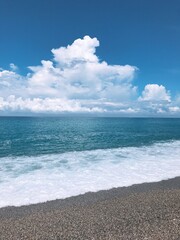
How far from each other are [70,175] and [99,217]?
11.0 metres

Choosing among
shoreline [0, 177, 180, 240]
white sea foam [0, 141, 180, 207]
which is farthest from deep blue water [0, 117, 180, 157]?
shoreline [0, 177, 180, 240]

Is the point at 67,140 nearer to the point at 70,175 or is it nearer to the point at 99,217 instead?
the point at 70,175

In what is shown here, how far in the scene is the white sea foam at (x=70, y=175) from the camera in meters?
→ 17.8

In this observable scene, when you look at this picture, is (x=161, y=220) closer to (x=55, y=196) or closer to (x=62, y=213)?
(x=62, y=213)

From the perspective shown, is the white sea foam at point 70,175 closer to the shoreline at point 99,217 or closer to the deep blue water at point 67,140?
the shoreline at point 99,217

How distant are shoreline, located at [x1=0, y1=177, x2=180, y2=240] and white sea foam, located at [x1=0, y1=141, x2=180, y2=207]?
6.09 feet

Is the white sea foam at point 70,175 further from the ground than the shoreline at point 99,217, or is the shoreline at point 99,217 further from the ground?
the shoreline at point 99,217

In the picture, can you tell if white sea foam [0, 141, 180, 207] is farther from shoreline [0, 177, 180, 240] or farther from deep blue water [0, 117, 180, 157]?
deep blue water [0, 117, 180, 157]

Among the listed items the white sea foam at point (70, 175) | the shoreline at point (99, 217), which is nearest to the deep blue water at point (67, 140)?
the white sea foam at point (70, 175)

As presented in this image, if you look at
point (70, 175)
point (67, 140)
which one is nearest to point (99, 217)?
point (70, 175)

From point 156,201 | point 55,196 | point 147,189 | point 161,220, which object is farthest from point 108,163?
point 161,220

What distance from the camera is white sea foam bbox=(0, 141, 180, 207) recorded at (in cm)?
1777

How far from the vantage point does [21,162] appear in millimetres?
29688

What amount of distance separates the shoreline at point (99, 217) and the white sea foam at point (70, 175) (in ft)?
6.09
